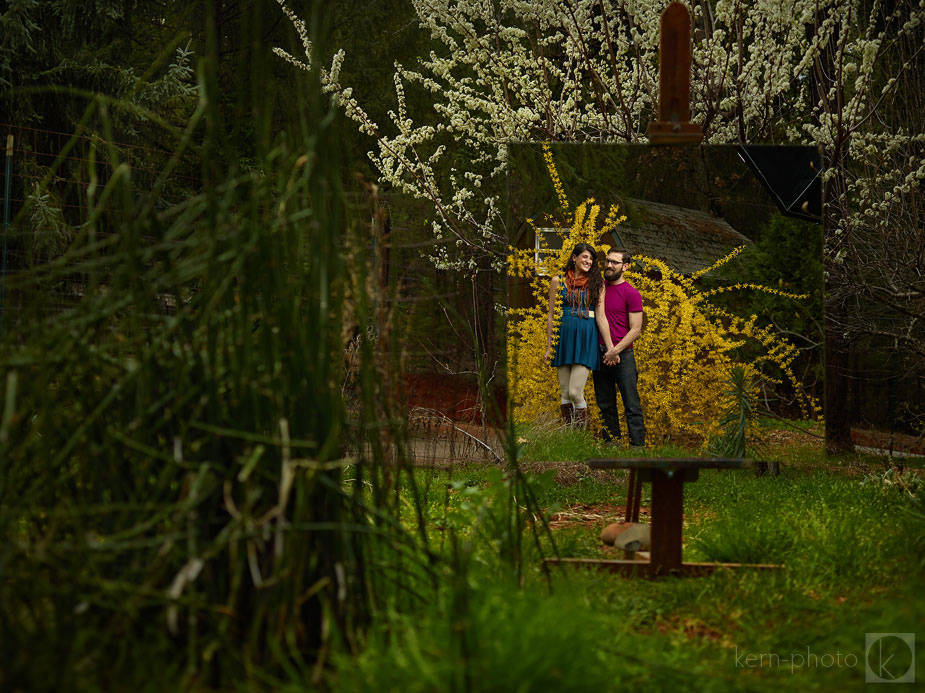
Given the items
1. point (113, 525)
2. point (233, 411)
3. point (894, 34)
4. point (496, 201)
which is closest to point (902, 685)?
point (233, 411)

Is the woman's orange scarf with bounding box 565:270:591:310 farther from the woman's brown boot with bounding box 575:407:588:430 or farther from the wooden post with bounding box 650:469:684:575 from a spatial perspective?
the wooden post with bounding box 650:469:684:575

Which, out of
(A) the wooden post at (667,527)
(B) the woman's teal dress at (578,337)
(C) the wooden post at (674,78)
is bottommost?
(A) the wooden post at (667,527)

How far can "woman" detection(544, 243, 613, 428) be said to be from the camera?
206 inches

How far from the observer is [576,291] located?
530cm

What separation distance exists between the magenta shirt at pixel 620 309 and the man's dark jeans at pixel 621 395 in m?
0.14

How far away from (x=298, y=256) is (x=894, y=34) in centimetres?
585

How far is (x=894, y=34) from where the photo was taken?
6383mm

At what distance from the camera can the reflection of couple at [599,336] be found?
5227 mm

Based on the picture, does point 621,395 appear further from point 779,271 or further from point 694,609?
point 694,609

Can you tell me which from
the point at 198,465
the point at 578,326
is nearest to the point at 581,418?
the point at 578,326

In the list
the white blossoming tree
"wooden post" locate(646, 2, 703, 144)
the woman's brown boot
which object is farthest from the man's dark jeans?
the white blossoming tree

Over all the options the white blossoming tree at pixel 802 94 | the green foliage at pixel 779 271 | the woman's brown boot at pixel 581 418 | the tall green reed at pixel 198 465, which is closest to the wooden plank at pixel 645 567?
the tall green reed at pixel 198 465

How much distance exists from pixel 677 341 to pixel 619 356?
0.35 metres

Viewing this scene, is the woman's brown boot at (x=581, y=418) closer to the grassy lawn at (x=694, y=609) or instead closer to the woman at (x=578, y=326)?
the woman at (x=578, y=326)
